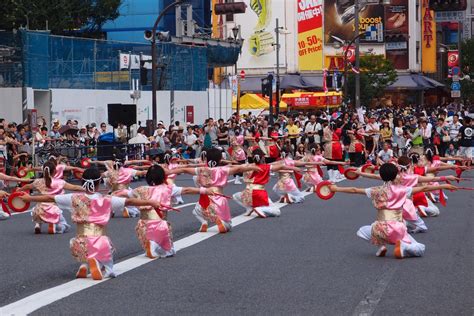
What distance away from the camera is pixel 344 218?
19938mm

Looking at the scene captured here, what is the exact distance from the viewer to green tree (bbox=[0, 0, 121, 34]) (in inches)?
2328

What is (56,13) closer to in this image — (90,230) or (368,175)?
(368,175)

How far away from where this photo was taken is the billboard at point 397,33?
296 feet

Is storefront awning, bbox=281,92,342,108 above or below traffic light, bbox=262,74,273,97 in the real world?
below

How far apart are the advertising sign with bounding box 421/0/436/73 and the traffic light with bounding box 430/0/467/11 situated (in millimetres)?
75368

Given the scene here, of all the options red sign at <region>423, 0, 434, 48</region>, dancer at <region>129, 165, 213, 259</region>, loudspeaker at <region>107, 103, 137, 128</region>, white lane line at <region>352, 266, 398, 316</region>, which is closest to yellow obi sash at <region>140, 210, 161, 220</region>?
dancer at <region>129, 165, 213, 259</region>

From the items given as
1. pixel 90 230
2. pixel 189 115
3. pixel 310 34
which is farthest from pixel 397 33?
pixel 90 230

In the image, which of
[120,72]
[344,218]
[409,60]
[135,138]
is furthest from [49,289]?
[409,60]

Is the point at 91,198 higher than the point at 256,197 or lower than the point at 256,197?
higher

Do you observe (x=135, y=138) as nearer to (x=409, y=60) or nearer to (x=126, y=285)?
(x=126, y=285)

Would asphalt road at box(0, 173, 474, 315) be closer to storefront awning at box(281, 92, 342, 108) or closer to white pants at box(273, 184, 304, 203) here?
white pants at box(273, 184, 304, 203)

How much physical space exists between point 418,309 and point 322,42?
7567 cm

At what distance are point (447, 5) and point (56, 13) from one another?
141 ft

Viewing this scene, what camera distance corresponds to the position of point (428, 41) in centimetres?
9781
